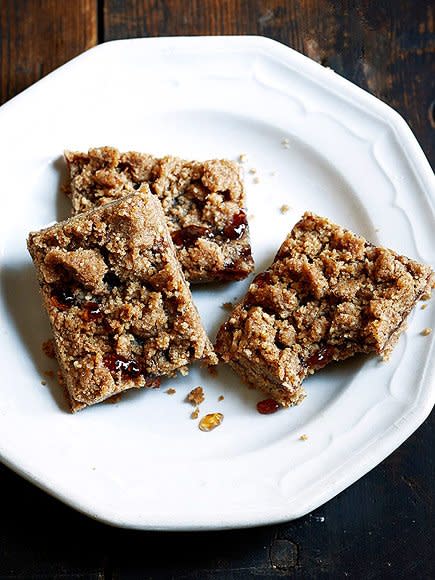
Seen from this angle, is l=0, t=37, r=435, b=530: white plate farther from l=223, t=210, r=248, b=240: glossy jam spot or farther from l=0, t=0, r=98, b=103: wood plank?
l=0, t=0, r=98, b=103: wood plank

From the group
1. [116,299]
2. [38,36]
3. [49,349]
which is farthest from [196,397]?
[38,36]

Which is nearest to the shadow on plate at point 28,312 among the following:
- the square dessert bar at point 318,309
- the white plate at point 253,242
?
the white plate at point 253,242

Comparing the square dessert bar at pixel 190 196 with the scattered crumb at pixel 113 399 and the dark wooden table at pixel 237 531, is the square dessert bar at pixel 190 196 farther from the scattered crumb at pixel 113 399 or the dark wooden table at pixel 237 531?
the dark wooden table at pixel 237 531

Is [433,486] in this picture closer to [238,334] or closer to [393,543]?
[393,543]

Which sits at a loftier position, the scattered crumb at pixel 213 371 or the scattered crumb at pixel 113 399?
the scattered crumb at pixel 213 371

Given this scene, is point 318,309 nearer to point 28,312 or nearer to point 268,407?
point 268,407

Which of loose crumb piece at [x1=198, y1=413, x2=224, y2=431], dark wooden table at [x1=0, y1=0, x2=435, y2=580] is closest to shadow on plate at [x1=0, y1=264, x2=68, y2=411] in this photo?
dark wooden table at [x1=0, y1=0, x2=435, y2=580]
